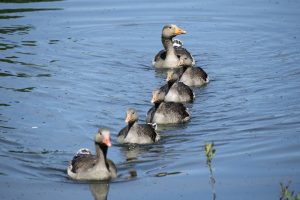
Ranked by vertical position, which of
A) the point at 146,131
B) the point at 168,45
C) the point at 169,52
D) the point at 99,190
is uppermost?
the point at 168,45

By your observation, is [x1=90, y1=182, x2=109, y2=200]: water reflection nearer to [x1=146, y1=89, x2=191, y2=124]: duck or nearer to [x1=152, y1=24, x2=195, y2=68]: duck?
[x1=146, y1=89, x2=191, y2=124]: duck

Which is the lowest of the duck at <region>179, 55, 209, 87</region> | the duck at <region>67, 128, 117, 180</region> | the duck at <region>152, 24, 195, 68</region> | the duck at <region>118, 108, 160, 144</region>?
the duck at <region>67, 128, 117, 180</region>

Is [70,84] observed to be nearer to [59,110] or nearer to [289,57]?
[59,110]

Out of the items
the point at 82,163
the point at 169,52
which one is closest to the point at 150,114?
the point at 82,163

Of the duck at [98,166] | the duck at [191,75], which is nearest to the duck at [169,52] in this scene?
the duck at [191,75]

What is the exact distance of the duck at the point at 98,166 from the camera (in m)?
15.1

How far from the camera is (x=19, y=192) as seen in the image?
47.9 feet

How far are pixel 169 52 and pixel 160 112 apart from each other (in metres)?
6.02

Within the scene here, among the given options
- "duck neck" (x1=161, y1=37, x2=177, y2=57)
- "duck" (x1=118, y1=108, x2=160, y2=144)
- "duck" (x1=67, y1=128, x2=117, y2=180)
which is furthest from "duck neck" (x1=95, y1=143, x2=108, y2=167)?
"duck neck" (x1=161, y1=37, x2=177, y2=57)

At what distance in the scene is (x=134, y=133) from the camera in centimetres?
1744

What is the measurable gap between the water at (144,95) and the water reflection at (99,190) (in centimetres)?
2

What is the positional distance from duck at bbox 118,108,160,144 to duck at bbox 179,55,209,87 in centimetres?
465

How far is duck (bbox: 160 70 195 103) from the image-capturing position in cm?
2056

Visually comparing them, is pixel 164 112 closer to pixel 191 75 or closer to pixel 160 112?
pixel 160 112
